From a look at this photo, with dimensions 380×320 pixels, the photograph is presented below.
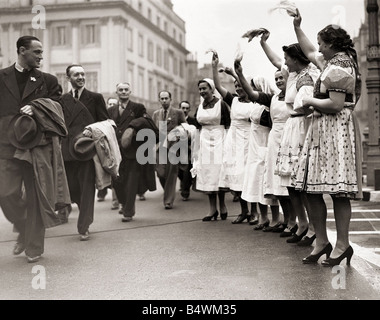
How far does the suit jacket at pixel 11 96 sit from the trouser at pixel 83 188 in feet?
5.26

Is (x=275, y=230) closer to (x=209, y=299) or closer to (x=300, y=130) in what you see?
(x=300, y=130)

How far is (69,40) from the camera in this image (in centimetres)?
4056

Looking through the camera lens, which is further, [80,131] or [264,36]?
[80,131]

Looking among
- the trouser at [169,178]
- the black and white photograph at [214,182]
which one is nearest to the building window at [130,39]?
the trouser at [169,178]

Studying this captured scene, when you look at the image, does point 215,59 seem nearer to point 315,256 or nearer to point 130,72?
point 315,256

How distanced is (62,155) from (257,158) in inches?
99.8

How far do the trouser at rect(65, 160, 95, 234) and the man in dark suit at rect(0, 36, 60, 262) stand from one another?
1221 mm

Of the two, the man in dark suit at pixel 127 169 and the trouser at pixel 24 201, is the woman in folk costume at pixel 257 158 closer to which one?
the man in dark suit at pixel 127 169

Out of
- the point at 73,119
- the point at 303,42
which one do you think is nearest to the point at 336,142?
the point at 303,42

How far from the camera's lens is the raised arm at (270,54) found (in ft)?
23.0

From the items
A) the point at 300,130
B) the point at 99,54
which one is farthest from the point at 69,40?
the point at 300,130

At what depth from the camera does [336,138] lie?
16.6 ft

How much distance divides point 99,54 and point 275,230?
34915 millimetres

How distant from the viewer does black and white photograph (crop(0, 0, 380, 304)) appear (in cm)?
463
